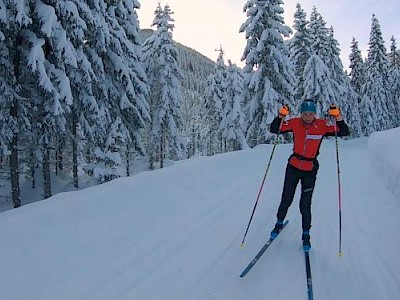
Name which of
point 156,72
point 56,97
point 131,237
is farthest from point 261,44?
point 131,237

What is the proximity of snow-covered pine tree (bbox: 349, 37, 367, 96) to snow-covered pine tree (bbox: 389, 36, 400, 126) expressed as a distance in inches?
217

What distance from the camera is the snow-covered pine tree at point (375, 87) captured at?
46719 millimetres

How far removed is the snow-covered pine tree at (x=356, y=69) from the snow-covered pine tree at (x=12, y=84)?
45.0m

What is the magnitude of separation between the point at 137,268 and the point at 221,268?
44.4 inches

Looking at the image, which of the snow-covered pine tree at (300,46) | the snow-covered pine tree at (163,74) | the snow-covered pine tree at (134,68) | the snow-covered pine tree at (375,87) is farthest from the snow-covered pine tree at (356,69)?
the snow-covered pine tree at (134,68)

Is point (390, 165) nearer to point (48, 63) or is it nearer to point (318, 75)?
point (48, 63)

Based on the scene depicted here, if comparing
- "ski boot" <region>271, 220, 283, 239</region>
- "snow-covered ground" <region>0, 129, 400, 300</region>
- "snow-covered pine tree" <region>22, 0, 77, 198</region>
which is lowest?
"snow-covered ground" <region>0, 129, 400, 300</region>

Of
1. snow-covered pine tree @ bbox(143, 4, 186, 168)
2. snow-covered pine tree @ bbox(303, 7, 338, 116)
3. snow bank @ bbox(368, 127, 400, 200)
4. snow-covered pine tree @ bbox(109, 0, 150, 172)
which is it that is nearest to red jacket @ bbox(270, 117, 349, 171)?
snow bank @ bbox(368, 127, 400, 200)

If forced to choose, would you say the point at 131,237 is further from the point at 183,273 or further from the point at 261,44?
the point at 261,44

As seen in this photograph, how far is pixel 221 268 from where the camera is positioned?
486 cm

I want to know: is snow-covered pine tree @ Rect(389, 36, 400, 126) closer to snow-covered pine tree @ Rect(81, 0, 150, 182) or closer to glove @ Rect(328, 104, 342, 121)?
snow-covered pine tree @ Rect(81, 0, 150, 182)

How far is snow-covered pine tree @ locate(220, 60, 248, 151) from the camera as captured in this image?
135ft

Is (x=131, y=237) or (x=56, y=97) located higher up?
(x=56, y=97)

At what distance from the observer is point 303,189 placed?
5734 mm
